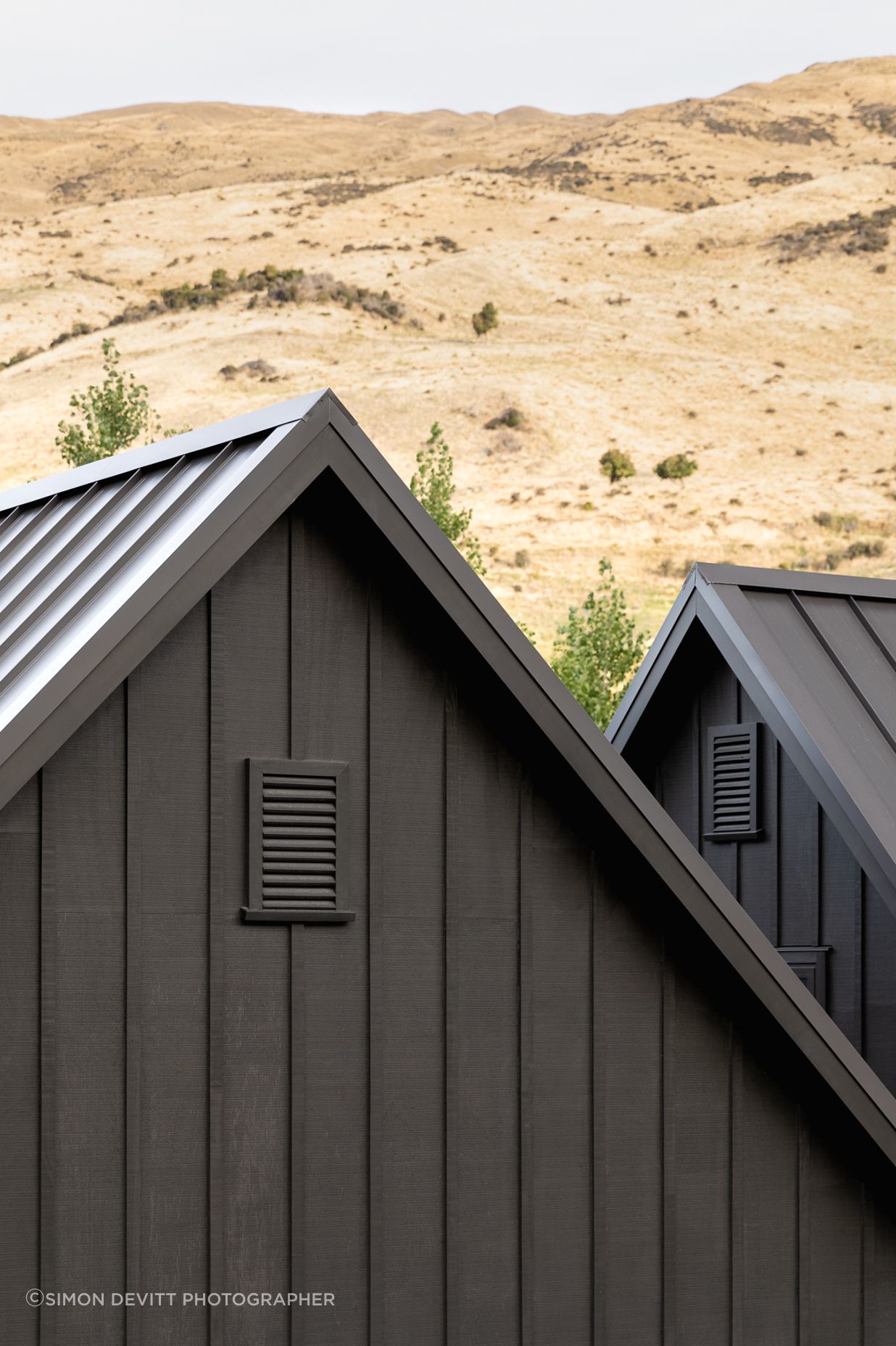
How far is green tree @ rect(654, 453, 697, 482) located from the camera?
7850cm

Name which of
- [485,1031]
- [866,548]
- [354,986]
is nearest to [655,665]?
[485,1031]

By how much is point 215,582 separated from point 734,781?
4826 mm

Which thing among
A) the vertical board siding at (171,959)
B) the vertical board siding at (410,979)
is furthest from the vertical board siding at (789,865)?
the vertical board siding at (171,959)

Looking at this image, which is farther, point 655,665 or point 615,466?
point 615,466

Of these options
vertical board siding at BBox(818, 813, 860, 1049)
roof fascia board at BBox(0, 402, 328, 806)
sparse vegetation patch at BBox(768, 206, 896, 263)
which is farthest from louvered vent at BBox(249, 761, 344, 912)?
sparse vegetation patch at BBox(768, 206, 896, 263)

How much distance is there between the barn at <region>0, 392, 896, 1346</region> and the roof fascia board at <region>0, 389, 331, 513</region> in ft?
0.07

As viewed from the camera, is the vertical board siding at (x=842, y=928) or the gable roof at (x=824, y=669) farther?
the vertical board siding at (x=842, y=928)

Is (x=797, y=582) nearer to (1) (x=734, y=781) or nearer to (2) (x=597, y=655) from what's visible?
(1) (x=734, y=781)

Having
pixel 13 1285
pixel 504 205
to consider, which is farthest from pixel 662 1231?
pixel 504 205

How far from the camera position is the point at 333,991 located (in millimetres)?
5238

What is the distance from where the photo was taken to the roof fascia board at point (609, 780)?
5.22 m

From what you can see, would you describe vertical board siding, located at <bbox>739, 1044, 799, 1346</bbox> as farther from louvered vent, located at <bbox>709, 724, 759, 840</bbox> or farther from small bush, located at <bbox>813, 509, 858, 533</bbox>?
small bush, located at <bbox>813, 509, 858, 533</bbox>

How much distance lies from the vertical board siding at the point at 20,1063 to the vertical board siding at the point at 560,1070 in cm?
161

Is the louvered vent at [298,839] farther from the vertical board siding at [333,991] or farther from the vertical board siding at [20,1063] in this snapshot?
the vertical board siding at [20,1063]
